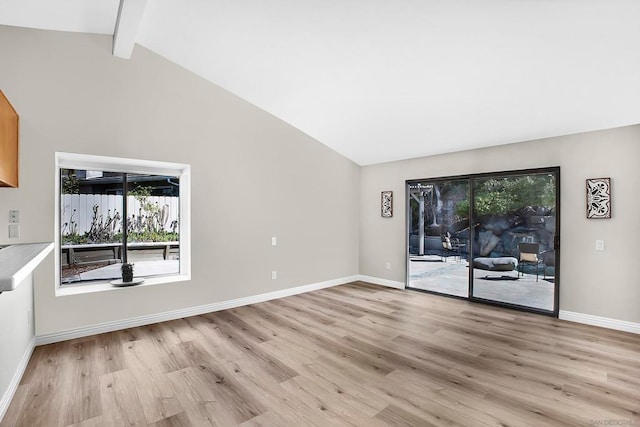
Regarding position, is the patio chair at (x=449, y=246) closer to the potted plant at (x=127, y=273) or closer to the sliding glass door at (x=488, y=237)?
the sliding glass door at (x=488, y=237)

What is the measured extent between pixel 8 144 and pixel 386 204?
16.3ft

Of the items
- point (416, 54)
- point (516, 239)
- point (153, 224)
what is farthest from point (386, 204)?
point (153, 224)

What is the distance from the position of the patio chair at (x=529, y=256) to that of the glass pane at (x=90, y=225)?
5.30 m

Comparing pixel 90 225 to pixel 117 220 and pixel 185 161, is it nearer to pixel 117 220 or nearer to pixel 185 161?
pixel 117 220

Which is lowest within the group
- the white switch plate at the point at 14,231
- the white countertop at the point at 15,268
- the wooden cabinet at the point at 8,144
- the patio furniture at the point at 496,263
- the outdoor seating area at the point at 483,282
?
the outdoor seating area at the point at 483,282

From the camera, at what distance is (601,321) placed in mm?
3666

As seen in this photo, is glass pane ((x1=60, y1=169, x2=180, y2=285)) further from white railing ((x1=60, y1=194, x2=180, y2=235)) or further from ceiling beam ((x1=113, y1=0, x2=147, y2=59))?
ceiling beam ((x1=113, y1=0, x2=147, y2=59))

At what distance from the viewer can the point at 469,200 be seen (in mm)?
4785

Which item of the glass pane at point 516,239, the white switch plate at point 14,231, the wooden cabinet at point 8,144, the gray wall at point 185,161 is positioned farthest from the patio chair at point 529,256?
the white switch plate at point 14,231

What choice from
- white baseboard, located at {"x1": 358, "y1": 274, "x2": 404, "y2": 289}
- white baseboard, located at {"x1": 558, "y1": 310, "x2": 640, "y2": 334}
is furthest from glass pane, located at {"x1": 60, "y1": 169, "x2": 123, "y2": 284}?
white baseboard, located at {"x1": 558, "y1": 310, "x2": 640, "y2": 334}

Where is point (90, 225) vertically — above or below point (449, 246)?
above

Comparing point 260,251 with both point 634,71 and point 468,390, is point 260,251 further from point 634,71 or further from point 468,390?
point 634,71

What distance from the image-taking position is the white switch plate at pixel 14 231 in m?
2.98

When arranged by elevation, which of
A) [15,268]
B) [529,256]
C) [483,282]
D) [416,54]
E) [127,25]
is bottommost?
[483,282]
